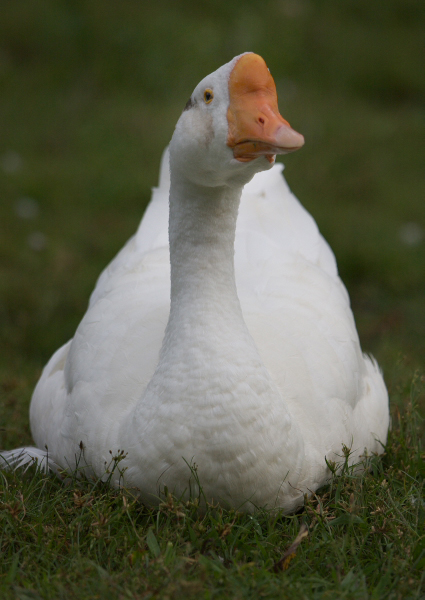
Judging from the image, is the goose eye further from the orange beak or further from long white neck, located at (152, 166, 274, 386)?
long white neck, located at (152, 166, 274, 386)

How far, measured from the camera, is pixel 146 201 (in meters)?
6.96

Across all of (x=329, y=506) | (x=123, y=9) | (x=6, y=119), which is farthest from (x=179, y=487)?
(x=123, y=9)

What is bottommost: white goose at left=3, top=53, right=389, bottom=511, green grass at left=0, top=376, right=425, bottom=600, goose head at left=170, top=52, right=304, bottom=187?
green grass at left=0, top=376, right=425, bottom=600

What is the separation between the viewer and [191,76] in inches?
338

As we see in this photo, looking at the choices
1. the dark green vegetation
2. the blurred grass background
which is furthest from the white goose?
the blurred grass background

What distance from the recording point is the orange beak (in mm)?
2227

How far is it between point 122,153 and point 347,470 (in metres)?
5.44

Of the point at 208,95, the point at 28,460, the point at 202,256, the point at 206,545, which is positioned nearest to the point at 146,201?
the point at 28,460

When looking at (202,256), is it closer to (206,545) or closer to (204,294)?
(204,294)

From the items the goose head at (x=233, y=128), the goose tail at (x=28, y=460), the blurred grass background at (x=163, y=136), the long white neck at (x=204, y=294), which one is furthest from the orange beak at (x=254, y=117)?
the blurred grass background at (x=163, y=136)

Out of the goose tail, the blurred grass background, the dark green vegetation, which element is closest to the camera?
the dark green vegetation

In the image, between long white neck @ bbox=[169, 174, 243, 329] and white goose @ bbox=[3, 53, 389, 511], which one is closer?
white goose @ bbox=[3, 53, 389, 511]

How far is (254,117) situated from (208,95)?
0.85ft

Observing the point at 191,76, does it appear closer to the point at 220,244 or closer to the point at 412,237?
the point at 412,237
